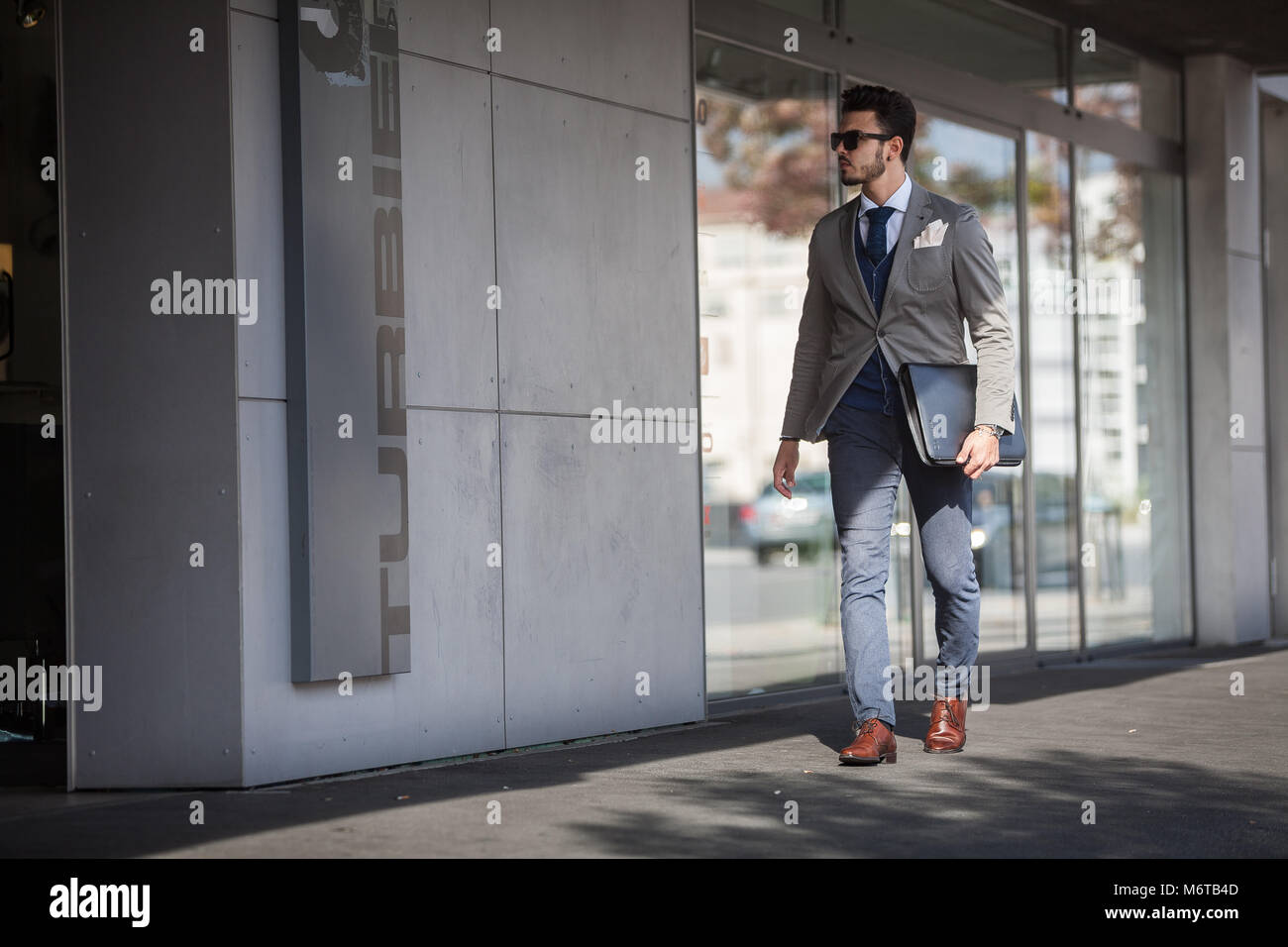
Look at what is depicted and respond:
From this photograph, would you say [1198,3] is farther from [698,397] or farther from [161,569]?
[161,569]

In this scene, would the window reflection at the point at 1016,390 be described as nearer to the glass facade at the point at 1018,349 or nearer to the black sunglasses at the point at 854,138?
the glass facade at the point at 1018,349

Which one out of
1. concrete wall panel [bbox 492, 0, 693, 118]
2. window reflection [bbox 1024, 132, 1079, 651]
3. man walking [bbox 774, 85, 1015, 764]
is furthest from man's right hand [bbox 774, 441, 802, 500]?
window reflection [bbox 1024, 132, 1079, 651]

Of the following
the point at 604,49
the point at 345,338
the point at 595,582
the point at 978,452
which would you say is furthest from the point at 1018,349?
the point at 345,338

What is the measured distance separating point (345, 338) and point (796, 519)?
322 cm

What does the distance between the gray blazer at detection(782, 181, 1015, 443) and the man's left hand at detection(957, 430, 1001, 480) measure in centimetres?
7

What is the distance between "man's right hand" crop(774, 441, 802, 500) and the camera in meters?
5.67

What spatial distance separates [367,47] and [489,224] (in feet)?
2.66

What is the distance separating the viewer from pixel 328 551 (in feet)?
17.1

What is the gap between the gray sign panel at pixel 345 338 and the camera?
A: 5.16 meters

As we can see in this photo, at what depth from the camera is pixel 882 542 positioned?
213 inches

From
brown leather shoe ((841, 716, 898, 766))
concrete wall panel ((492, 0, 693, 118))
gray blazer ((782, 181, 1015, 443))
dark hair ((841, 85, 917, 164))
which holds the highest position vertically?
concrete wall panel ((492, 0, 693, 118))

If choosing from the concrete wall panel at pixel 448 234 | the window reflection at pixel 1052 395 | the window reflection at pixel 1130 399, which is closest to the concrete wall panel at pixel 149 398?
the concrete wall panel at pixel 448 234

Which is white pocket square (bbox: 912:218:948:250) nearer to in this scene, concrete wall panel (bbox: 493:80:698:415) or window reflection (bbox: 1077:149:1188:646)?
concrete wall panel (bbox: 493:80:698:415)
